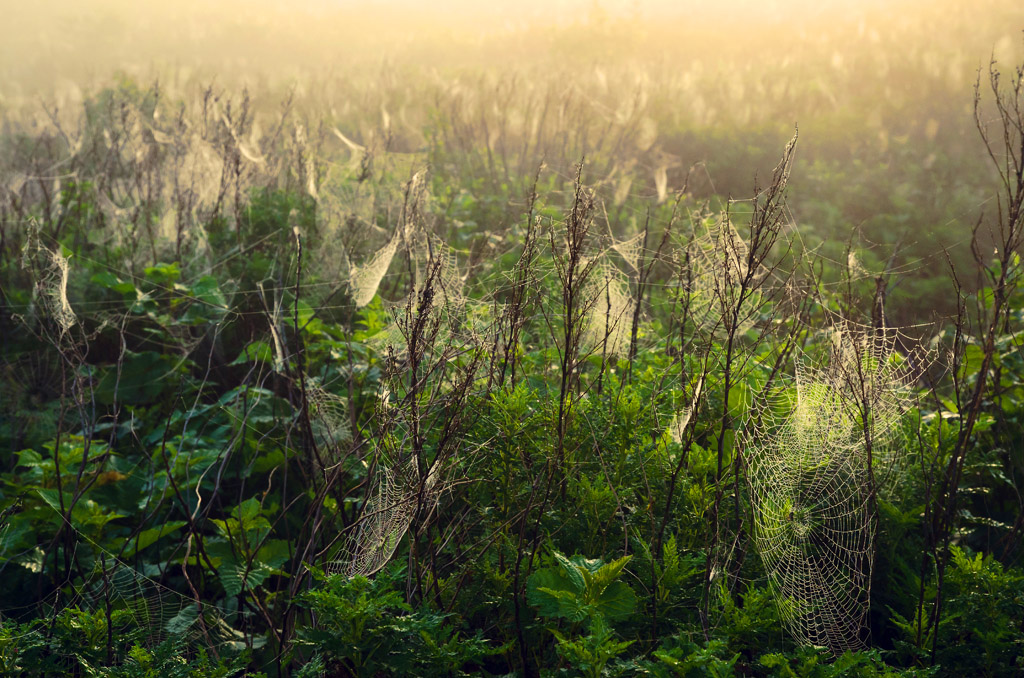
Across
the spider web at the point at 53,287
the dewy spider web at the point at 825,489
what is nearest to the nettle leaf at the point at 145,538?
the spider web at the point at 53,287

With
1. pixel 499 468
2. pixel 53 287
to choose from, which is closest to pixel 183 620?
pixel 499 468

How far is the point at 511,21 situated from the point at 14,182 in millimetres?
10833

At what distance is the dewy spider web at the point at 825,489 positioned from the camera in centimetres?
203

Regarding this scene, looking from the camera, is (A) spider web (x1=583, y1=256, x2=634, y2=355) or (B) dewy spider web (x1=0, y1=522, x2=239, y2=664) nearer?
(B) dewy spider web (x1=0, y1=522, x2=239, y2=664)

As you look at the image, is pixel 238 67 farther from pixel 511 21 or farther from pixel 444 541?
pixel 444 541

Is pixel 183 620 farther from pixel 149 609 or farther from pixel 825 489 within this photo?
pixel 825 489

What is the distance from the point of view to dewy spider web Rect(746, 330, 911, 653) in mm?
2027

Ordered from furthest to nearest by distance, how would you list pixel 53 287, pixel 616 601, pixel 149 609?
pixel 53 287
pixel 149 609
pixel 616 601

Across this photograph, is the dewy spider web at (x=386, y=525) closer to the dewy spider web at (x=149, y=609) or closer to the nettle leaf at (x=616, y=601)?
the dewy spider web at (x=149, y=609)

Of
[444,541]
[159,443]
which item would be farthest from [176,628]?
[159,443]

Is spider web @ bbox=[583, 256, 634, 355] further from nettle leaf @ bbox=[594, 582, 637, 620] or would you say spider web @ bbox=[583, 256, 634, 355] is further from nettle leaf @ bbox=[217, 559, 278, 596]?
nettle leaf @ bbox=[217, 559, 278, 596]

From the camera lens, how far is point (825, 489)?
2.39m

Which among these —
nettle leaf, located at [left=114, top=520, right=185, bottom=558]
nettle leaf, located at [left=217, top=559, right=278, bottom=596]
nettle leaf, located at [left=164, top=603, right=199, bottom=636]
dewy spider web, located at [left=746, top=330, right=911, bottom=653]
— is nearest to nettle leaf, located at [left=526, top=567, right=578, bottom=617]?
dewy spider web, located at [left=746, top=330, right=911, bottom=653]

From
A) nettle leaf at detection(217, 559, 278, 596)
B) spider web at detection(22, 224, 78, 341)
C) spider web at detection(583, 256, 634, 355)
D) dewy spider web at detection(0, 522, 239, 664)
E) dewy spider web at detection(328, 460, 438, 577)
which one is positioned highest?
spider web at detection(583, 256, 634, 355)
